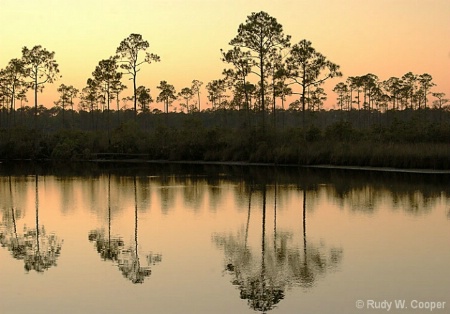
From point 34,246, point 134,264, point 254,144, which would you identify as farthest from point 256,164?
point 134,264

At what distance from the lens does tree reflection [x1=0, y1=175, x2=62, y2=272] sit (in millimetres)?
11930

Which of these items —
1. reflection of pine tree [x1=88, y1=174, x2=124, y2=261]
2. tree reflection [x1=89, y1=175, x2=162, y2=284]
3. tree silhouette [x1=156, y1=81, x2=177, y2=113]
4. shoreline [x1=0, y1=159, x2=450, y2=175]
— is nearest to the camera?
tree reflection [x1=89, y1=175, x2=162, y2=284]

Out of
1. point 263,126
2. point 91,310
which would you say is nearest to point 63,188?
point 91,310

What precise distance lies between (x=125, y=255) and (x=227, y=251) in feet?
6.88

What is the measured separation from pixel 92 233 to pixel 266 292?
6.72m

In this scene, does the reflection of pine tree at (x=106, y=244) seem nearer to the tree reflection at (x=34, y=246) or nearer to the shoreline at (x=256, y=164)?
the tree reflection at (x=34, y=246)

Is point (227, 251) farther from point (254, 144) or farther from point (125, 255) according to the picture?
point (254, 144)

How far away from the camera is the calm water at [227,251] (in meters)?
9.16

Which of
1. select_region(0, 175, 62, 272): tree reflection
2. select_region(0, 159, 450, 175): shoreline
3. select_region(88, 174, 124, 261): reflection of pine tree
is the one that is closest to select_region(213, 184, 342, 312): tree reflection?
select_region(88, 174, 124, 261): reflection of pine tree

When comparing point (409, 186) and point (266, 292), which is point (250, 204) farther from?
point (266, 292)

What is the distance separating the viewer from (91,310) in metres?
8.73

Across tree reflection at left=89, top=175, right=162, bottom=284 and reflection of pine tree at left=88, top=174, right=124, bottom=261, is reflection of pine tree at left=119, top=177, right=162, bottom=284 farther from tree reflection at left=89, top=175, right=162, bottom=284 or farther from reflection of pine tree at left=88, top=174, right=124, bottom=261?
reflection of pine tree at left=88, top=174, right=124, bottom=261

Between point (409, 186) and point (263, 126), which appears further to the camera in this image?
point (263, 126)

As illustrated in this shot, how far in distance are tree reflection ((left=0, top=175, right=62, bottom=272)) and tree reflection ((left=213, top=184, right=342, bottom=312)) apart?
3.52m
